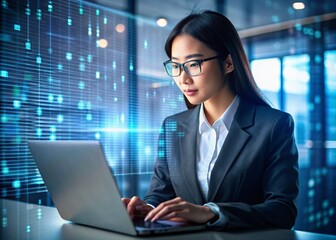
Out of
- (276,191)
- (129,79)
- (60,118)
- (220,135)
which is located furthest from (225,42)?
(129,79)

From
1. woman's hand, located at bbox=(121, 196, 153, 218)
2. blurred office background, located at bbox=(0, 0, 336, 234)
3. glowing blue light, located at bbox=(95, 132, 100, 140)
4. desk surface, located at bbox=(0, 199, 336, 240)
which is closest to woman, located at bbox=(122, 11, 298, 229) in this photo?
woman's hand, located at bbox=(121, 196, 153, 218)

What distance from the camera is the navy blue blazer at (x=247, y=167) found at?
1.27 meters

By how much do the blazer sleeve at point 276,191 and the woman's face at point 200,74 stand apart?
271mm

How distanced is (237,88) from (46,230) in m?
0.84

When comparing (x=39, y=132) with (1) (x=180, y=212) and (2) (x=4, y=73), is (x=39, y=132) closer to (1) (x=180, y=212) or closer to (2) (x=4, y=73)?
(2) (x=4, y=73)

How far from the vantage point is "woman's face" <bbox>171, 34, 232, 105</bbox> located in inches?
58.8

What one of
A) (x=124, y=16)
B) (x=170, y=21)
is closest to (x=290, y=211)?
(x=124, y=16)

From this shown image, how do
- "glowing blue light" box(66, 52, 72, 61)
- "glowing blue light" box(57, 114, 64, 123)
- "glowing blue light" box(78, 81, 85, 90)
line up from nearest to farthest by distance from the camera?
"glowing blue light" box(57, 114, 64, 123), "glowing blue light" box(66, 52, 72, 61), "glowing blue light" box(78, 81, 85, 90)

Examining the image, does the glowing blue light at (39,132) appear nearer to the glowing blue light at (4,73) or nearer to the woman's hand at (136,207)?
the glowing blue light at (4,73)

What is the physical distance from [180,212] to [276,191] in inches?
15.9

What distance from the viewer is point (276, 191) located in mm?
1278

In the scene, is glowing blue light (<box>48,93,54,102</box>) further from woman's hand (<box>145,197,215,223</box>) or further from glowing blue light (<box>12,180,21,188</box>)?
woman's hand (<box>145,197,215,223</box>)

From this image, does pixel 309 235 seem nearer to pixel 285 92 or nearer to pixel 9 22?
pixel 9 22

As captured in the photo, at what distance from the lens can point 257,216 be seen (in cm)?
110
